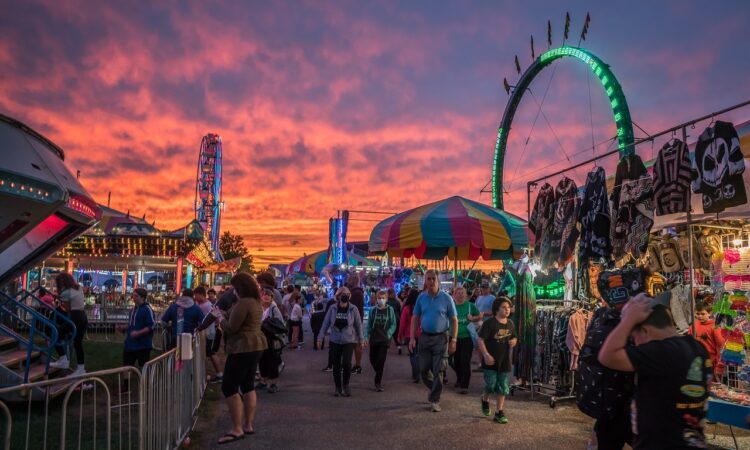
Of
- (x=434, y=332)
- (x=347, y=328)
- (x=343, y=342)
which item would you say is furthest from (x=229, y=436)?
(x=434, y=332)

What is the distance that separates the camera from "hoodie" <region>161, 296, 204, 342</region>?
33.3 ft

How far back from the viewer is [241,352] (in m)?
6.44

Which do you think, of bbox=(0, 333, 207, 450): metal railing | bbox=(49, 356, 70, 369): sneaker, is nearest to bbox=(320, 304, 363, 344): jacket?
bbox=(0, 333, 207, 450): metal railing

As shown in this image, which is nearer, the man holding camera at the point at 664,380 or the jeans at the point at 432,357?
the man holding camera at the point at 664,380

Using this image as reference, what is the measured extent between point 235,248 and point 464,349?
9986 cm

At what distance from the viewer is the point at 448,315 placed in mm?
8633

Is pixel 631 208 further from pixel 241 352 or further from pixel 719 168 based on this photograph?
pixel 241 352

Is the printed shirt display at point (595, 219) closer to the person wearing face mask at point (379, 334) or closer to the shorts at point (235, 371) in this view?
the person wearing face mask at point (379, 334)

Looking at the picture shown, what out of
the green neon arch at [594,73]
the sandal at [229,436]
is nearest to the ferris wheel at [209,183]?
the green neon arch at [594,73]

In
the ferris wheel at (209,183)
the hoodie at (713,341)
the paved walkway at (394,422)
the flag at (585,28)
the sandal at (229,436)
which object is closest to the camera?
the sandal at (229,436)

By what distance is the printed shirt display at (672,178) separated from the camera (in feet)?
20.2

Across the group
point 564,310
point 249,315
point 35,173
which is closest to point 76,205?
point 35,173

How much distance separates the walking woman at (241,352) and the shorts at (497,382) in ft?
10.4

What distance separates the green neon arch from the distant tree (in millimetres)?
66507
